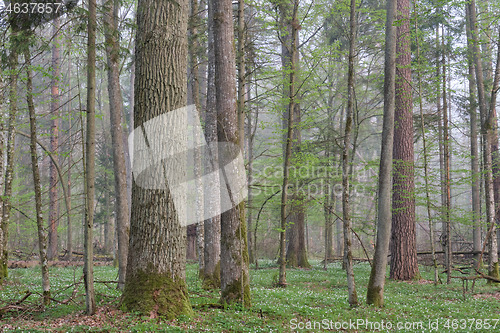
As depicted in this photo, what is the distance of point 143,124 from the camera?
18.1ft

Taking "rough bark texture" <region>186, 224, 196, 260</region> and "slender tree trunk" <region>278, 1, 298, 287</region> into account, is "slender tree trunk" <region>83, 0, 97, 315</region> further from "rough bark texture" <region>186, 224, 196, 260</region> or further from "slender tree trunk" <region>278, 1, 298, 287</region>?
"rough bark texture" <region>186, 224, 196, 260</region>

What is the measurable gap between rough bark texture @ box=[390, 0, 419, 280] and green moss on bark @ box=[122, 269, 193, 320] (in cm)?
1011

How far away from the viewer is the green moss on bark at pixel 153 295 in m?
5.10

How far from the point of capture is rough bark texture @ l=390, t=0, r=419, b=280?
13.1 m

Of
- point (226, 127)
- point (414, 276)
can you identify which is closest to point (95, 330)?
point (226, 127)

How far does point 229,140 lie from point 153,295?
298 cm

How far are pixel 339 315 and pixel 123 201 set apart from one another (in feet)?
18.8

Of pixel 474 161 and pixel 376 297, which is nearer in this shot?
pixel 376 297

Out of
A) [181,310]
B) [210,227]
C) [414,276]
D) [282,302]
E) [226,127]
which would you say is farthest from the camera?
[414,276]

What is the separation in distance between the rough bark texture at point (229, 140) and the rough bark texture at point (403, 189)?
8514 mm

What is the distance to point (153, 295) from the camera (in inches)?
203

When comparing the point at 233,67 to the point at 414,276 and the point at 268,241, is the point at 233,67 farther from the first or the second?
the point at 268,241
